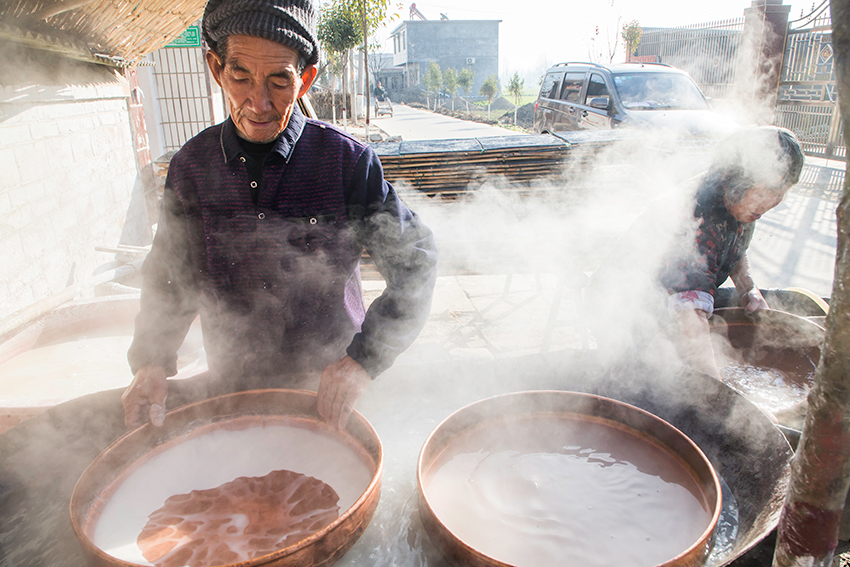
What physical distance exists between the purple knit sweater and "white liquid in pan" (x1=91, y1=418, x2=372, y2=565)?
0.93 feet

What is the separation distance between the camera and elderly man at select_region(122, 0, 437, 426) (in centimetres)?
131

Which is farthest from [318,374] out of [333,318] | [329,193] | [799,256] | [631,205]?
[799,256]

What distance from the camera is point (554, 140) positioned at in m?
4.80

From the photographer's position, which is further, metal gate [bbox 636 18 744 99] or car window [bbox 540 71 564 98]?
metal gate [bbox 636 18 744 99]

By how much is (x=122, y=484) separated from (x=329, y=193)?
94cm

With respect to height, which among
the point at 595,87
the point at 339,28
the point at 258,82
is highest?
the point at 339,28

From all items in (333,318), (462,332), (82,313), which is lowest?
(462,332)

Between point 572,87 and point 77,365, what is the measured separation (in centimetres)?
833

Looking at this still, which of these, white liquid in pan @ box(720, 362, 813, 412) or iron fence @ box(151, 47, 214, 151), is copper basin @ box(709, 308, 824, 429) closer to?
white liquid in pan @ box(720, 362, 813, 412)

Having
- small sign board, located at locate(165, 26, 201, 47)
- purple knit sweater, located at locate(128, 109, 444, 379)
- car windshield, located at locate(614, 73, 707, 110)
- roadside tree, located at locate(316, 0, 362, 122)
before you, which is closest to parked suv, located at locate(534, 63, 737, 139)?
car windshield, located at locate(614, 73, 707, 110)

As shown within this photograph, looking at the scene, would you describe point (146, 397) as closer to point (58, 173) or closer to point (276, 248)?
point (276, 248)

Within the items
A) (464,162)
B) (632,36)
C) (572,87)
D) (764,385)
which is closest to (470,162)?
(464,162)

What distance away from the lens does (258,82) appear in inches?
50.5

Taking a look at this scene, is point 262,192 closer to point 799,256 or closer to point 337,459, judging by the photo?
point 337,459
